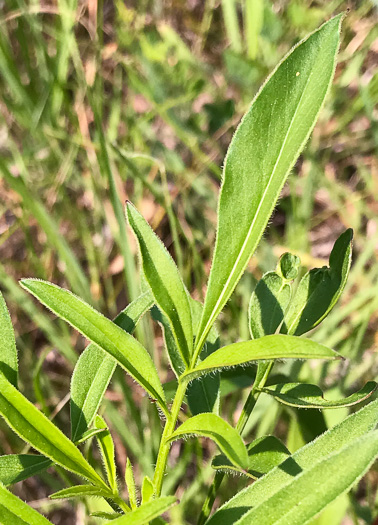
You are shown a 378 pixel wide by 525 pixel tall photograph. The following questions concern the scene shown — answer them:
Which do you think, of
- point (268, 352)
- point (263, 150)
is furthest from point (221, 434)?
point (263, 150)

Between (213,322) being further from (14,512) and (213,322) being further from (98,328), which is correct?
(14,512)

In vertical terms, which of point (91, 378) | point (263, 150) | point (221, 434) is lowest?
point (221, 434)

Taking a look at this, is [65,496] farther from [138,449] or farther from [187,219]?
[187,219]

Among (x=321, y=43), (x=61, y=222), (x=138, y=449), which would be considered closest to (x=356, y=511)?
(x=138, y=449)

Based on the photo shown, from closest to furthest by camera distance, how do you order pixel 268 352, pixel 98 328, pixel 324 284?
pixel 268 352, pixel 98 328, pixel 324 284

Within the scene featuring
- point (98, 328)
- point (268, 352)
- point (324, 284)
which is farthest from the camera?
point (324, 284)

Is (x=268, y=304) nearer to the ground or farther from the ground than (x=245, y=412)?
farther from the ground

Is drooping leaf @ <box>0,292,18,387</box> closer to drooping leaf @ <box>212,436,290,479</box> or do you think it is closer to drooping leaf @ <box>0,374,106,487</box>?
drooping leaf @ <box>0,374,106,487</box>
